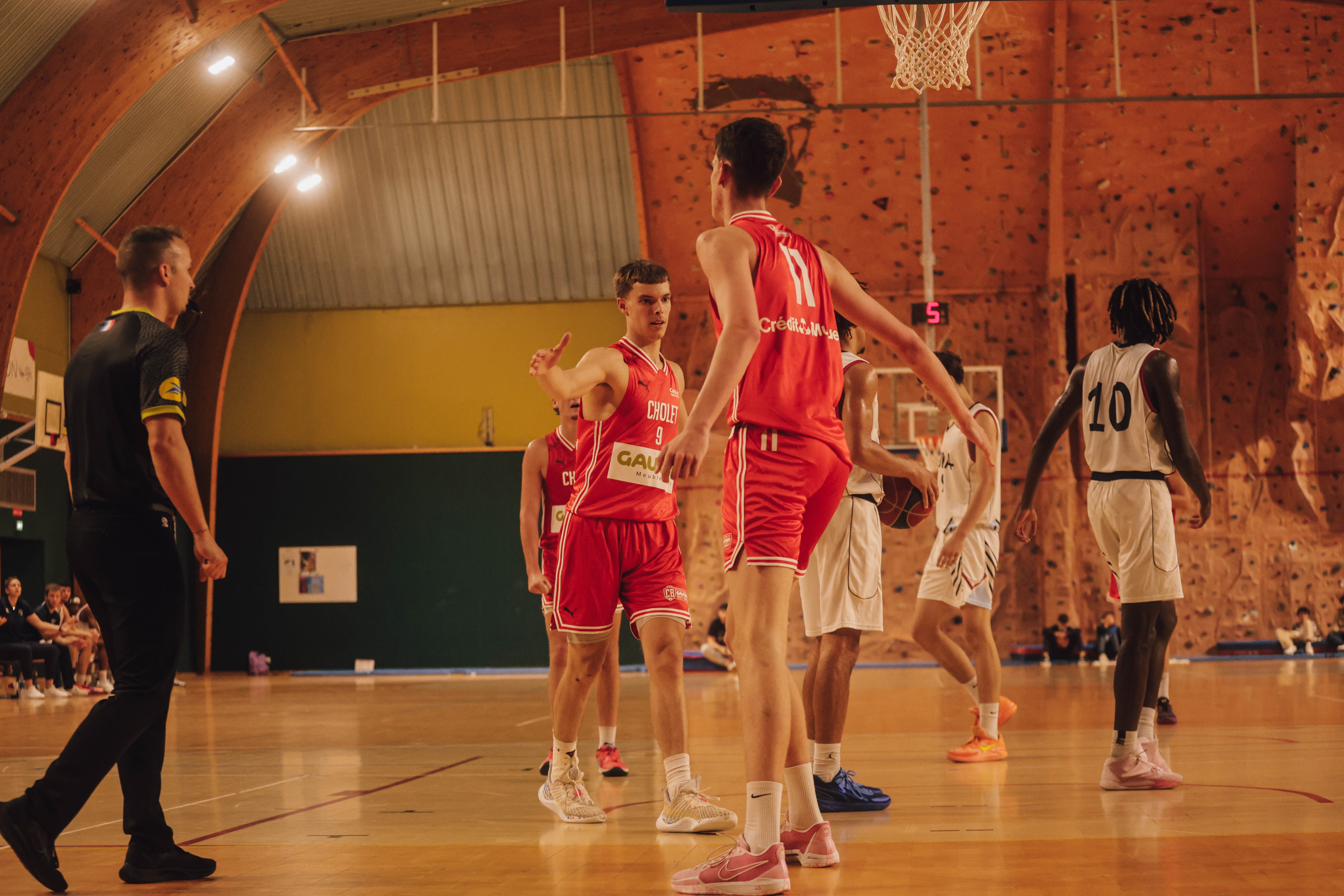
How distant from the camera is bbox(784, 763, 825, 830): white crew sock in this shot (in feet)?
11.2

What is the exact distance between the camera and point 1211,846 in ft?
11.9

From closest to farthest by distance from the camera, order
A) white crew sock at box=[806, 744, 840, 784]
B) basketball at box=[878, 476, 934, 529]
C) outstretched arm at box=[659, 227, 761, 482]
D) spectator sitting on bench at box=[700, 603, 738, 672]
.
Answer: outstretched arm at box=[659, 227, 761, 482], white crew sock at box=[806, 744, 840, 784], basketball at box=[878, 476, 934, 529], spectator sitting on bench at box=[700, 603, 738, 672]

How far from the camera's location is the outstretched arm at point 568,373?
381 cm

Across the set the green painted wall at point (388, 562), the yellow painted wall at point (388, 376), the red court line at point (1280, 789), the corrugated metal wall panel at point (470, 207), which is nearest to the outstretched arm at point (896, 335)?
the red court line at point (1280, 789)

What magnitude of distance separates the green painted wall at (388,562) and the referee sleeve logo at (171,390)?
16.9m

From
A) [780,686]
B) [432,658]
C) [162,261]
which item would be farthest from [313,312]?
[780,686]

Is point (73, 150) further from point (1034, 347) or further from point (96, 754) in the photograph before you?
point (1034, 347)

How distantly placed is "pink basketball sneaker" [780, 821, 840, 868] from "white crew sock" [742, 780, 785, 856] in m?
0.35

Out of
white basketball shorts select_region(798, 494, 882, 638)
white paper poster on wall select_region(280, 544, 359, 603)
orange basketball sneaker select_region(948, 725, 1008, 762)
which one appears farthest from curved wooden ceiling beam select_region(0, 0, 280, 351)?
orange basketball sneaker select_region(948, 725, 1008, 762)

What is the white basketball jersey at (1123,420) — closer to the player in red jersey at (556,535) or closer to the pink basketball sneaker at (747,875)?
the player in red jersey at (556,535)

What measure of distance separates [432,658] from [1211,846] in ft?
59.7

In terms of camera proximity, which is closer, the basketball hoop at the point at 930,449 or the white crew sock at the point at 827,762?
the white crew sock at the point at 827,762

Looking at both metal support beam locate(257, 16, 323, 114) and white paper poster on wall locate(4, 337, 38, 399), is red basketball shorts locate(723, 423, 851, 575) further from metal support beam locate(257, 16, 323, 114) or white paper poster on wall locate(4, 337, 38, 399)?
white paper poster on wall locate(4, 337, 38, 399)

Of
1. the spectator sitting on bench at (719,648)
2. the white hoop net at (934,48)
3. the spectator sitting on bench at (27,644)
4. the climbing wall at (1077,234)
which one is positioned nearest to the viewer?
the white hoop net at (934,48)
